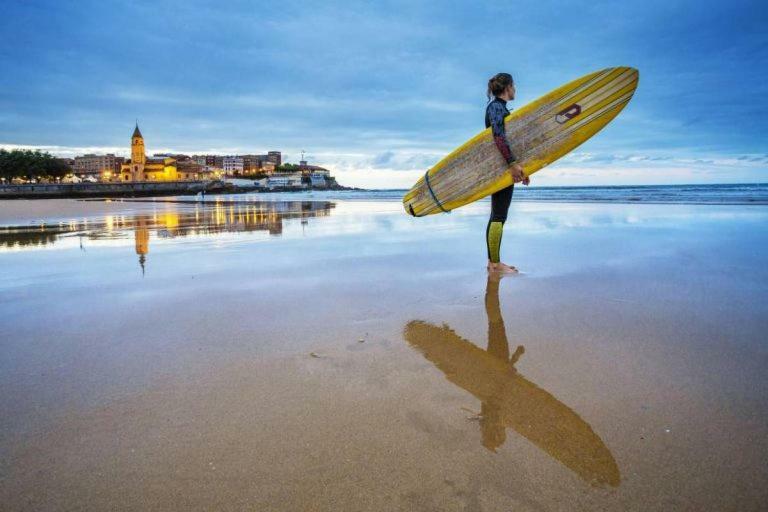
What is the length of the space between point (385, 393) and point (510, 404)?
485 mm

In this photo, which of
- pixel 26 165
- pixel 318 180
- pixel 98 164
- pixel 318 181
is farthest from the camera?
pixel 98 164

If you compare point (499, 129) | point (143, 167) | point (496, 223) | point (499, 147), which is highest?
point (143, 167)

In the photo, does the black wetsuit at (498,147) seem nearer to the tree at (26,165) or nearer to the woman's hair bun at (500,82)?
the woman's hair bun at (500,82)

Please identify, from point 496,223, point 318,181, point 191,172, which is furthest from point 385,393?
point 191,172

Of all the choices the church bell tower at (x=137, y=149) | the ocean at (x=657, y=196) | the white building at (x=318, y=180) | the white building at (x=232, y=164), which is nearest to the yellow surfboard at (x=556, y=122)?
the ocean at (x=657, y=196)

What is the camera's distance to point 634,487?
112 cm

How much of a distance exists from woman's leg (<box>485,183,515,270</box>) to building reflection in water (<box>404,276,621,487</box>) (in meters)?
1.86

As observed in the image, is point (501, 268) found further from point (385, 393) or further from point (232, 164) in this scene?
point (232, 164)

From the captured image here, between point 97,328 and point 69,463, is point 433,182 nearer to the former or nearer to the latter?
point 97,328

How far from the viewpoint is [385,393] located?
163cm

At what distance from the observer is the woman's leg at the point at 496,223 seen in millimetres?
4109

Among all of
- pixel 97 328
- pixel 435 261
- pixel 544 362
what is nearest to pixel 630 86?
pixel 435 261

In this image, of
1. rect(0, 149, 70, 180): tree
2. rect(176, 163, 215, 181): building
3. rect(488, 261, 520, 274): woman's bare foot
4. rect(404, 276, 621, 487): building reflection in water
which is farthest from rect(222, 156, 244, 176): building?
rect(404, 276, 621, 487): building reflection in water

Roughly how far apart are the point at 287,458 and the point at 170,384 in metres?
0.77
